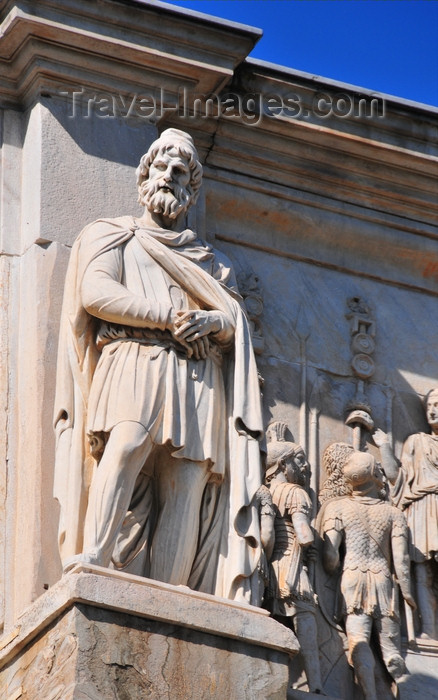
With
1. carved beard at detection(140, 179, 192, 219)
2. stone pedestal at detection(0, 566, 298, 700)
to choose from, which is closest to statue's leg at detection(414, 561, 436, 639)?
stone pedestal at detection(0, 566, 298, 700)

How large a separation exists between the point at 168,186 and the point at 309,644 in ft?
7.91

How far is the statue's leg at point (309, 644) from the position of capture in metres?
10.8

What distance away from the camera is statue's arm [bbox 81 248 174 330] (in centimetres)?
1030

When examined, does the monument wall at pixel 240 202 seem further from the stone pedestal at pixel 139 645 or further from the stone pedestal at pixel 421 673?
the stone pedestal at pixel 421 673

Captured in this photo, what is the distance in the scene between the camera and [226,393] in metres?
10.6

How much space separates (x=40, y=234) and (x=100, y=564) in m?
2.18

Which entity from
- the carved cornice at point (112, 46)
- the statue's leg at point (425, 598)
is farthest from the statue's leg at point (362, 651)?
the carved cornice at point (112, 46)

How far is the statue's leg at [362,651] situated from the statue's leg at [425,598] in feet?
1.68

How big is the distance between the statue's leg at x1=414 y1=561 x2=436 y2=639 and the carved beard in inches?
92.3

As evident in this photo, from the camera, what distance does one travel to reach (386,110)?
12.5 metres

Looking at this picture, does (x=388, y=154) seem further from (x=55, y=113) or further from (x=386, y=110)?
(x=55, y=113)

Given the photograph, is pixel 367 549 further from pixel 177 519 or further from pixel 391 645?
pixel 177 519

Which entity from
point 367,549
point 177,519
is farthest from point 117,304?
point 367,549

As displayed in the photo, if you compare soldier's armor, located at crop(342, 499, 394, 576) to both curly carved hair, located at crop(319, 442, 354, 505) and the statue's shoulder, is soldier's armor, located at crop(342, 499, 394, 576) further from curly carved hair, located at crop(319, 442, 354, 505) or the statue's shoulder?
the statue's shoulder
